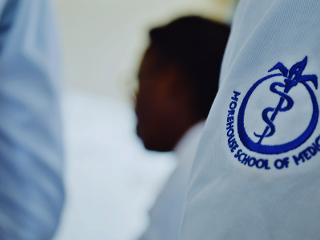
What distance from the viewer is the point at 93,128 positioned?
1.81m

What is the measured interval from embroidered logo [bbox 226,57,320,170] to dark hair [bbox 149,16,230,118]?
2.13 feet

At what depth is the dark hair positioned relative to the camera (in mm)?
1038

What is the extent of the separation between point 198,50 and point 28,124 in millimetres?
437

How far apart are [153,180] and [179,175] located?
1057 mm

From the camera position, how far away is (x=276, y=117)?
1.23ft

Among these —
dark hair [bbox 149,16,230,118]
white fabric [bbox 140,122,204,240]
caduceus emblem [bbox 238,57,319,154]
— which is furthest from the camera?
dark hair [bbox 149,16,230,118]

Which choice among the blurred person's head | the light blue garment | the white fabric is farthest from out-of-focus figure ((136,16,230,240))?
the light blue garment

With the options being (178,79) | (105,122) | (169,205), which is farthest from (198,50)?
(105,122)

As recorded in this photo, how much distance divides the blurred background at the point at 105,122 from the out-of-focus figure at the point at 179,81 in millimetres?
641

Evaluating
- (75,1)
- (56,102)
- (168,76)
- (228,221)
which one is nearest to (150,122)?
(168,76)

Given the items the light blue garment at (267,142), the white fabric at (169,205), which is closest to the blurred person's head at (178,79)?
the white fabric at (169,205)

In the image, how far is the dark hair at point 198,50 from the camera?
3.41 ft

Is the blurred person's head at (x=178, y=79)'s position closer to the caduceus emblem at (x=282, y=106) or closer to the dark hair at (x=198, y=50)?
the dark hair at (x=198, y=50)

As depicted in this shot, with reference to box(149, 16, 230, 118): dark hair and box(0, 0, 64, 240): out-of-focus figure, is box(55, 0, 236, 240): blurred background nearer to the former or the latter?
box(149, 16, 230, 118): dark hair
